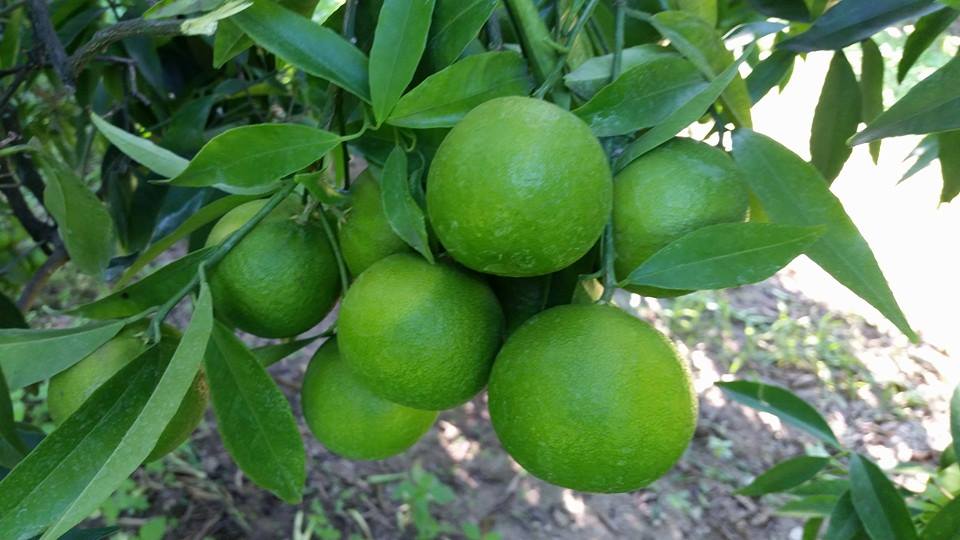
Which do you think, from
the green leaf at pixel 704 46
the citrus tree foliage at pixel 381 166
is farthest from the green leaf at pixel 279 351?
the green leaf at pixel 704 46

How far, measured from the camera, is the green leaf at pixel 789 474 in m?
0.99

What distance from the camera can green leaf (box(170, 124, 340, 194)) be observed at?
498 mm

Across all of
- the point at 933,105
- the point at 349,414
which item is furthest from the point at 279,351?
the point at 933,105

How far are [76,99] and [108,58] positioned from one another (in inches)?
9.6

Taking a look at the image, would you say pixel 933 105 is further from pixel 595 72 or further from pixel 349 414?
pixel 349 414

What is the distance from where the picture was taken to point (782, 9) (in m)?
0.73

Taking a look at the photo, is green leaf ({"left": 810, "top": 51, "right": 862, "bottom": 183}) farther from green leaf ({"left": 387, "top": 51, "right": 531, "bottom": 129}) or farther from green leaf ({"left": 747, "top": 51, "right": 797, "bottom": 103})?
green leaf ({"left": 387, "top": 51, "right": 531, "bottom": 129})

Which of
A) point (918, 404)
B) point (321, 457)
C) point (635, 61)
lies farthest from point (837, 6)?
point (918, 404)

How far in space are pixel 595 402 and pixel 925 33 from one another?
582mm

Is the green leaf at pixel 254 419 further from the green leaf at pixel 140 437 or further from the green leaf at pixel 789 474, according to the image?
the green leaf at pixel 789 474

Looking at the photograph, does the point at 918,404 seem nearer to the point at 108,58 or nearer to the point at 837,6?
the point at 837,6

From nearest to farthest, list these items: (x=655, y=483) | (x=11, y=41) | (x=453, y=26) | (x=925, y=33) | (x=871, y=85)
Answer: (x=453, y=26)
(x=925, y=33)
(x=871, y=85)
(x=11, y=41)
(x=655, y=483)

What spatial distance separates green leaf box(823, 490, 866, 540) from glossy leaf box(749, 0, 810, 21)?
0.53 metres

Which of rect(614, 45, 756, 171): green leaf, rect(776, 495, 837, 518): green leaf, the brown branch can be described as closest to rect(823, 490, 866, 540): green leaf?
rect(776, 495, 837, 518): green leaf
